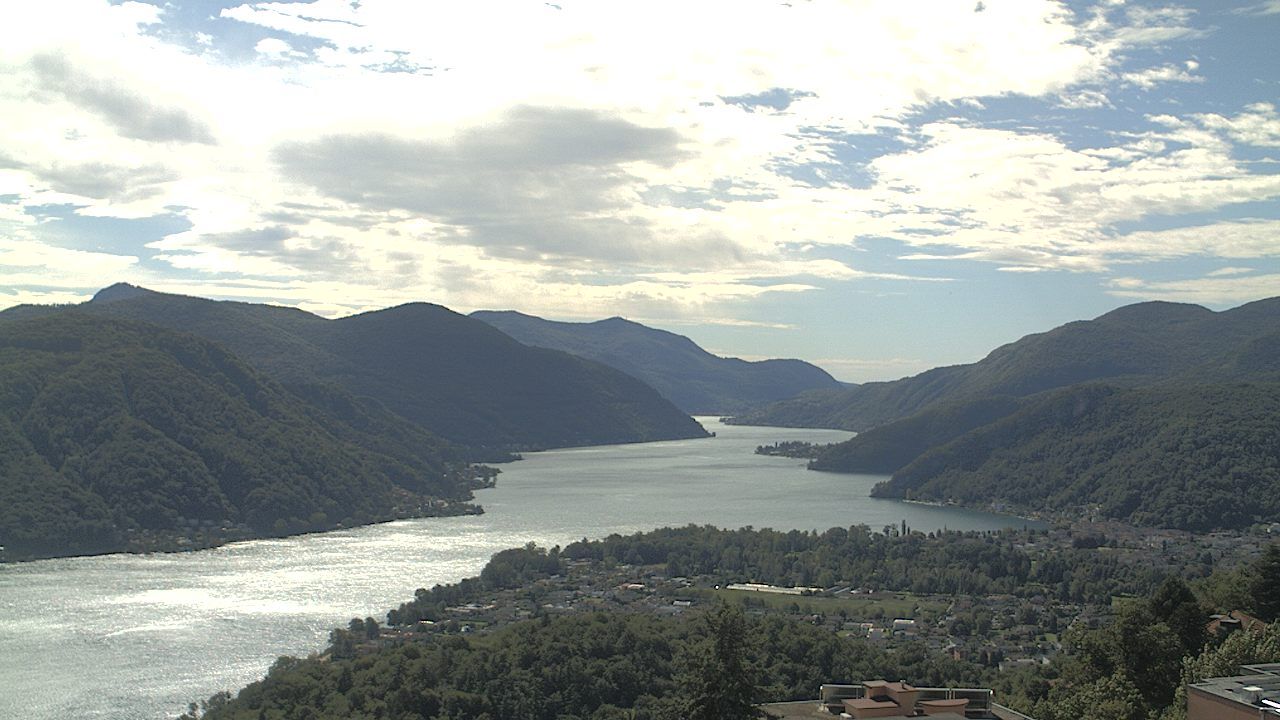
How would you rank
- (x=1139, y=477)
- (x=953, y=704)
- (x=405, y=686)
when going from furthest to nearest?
(x=1139, y=477), (x=405, y=686), (x=953, y=704)

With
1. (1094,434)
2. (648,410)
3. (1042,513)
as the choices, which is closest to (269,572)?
(1042,513)

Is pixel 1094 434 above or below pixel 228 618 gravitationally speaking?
above

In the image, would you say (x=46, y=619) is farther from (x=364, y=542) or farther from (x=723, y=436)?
(x=723, y=436)

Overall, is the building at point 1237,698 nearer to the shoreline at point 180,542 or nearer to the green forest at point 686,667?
the green forest at point 686,667

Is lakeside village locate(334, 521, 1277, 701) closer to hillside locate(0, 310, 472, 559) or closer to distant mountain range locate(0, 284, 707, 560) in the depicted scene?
hillside locate(0, 310, 472, 559)

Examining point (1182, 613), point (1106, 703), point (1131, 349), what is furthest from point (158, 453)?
point (1131, 349)

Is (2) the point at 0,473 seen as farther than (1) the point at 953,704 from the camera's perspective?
Yes
